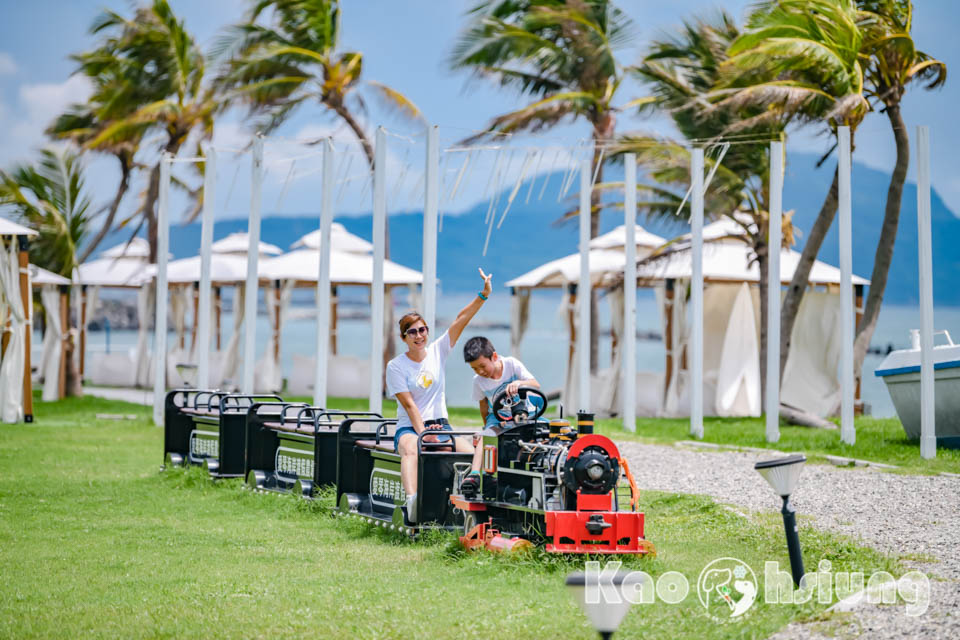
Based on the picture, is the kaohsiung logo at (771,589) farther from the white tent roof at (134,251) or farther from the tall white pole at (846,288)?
the white tent roof at (134,251)

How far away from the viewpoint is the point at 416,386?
877 cm

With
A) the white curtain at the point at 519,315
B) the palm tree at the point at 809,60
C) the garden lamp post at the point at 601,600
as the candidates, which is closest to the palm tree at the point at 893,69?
the palm tree at the point at 809,60

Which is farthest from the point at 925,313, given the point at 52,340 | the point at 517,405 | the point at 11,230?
the point at 52,340

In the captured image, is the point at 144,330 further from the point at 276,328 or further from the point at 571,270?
the point at 571,270

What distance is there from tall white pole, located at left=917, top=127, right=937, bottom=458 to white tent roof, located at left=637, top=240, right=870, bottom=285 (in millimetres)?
7836

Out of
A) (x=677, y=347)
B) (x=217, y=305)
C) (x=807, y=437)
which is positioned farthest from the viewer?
(x=217, y=305)

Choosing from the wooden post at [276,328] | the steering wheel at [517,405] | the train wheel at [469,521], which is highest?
the wooden post at [276,328]

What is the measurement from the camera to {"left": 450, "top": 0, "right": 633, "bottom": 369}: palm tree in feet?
81.1

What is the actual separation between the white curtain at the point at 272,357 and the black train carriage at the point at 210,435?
488 inches

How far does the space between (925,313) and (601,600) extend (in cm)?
1031

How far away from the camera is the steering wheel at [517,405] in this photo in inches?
300

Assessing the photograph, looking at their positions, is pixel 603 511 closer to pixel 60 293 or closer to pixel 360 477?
pixel 360 477

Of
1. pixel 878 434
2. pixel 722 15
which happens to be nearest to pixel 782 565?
pixel 878 434

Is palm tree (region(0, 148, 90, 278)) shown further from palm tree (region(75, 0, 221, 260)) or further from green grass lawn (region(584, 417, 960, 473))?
green grass lawn (region(584, 417, 960, 473))
